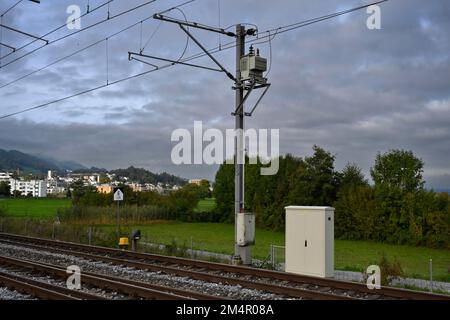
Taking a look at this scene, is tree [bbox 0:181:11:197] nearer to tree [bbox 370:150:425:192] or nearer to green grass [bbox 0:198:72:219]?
green grass [bbox 0:198:72:219]

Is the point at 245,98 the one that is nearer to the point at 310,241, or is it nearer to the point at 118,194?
the point at 310,241

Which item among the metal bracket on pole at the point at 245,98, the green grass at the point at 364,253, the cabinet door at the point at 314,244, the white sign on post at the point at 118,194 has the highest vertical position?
the metal bracket on pole at the point at 245,98

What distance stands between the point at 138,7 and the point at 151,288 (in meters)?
8.55

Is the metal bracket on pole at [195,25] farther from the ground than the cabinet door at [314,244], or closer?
farther from the ground

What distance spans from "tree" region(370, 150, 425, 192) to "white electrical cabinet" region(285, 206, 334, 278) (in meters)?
34.8

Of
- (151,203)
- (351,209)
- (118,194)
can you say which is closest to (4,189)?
(151,203)

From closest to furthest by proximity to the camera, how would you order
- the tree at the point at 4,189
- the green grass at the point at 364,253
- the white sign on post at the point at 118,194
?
the white sign on post at the point at 118,194 < the green grass at the point at 364,253 < the tree at the point at 4,189

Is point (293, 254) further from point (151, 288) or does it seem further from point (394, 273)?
point (151, 288)

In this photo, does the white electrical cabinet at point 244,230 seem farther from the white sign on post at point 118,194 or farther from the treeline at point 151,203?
the treeline at point 151,203

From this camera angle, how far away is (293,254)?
16.2 m

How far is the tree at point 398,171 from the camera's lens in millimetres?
49250
